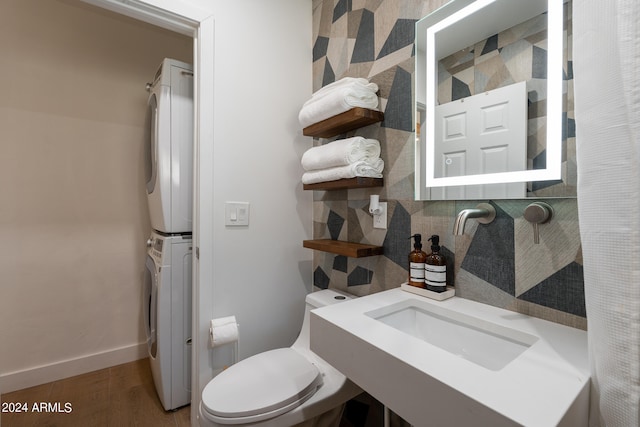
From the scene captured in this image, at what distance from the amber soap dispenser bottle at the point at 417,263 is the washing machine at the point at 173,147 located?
4.27 feet

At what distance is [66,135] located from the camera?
6.39 feet

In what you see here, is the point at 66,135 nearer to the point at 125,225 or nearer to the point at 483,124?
the point at 125,225

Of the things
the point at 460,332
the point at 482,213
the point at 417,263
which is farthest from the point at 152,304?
the point at 482,213

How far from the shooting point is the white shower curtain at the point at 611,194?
0.47 meters

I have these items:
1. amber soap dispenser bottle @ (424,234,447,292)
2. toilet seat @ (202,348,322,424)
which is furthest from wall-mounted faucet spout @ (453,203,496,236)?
toilet seat @ (202,348,322,424)

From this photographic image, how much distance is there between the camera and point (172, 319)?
5.41 ft

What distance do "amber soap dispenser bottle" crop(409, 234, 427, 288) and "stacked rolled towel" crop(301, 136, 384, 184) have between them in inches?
13.7

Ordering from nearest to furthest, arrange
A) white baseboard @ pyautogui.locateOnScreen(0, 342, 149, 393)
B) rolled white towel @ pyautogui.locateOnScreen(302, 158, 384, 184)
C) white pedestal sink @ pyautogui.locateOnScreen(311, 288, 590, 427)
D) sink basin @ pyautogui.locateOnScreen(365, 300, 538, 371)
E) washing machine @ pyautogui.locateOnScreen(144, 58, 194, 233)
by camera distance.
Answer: white pedestal sink @ pyautogui.locateOnScreen(311, 288, 590, 427), sink basin @ pyautogui.locateOnScreen(365, 300, 538, 371), rolled white towel @ pyautogui.locateOnScreen(302, 158, 384, 184), washing machine @ pyautogui.locateOnScreen(144, 58, 194, 233), white baseboard @ pyautogui.locateOnScreen(0, 342, 149, 393)

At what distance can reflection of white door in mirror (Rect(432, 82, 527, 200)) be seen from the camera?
2.82 feet

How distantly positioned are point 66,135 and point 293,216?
66.1 inches

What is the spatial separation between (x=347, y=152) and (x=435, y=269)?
57 centimetres

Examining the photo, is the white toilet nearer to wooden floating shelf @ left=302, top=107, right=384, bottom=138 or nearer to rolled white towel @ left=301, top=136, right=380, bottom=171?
rolled white towel @ left=301, top=136, right=380, bottom=171

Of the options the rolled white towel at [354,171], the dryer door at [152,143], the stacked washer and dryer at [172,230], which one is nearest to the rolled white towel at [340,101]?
the rolled white towel at [354,171]

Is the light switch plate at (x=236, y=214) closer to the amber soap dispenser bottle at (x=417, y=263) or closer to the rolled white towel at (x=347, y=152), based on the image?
the rolled white towel at (x=347, y=152)
